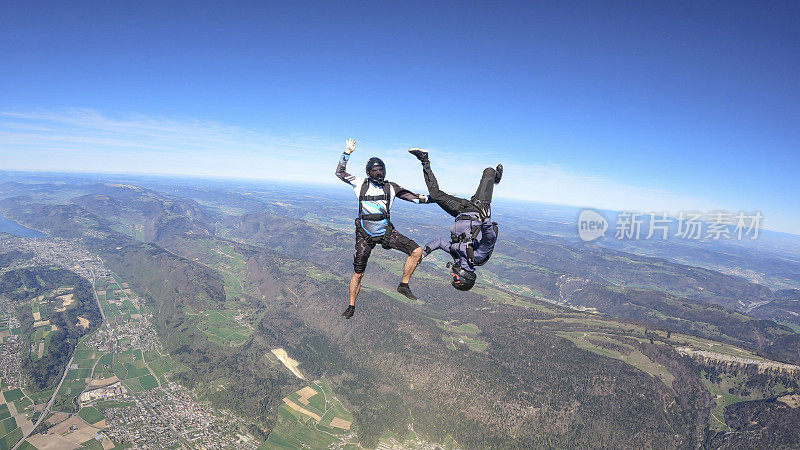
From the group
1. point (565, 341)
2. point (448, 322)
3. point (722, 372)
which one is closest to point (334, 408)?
point (448, 322)

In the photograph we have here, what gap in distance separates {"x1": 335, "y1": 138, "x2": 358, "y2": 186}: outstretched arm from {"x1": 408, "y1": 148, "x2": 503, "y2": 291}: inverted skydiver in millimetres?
1790

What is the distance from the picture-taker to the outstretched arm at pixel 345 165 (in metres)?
9.48

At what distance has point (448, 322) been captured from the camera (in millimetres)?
169125

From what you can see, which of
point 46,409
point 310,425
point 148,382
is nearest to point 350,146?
point 310,425

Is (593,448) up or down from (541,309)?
down

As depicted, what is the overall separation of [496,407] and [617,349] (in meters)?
69.1

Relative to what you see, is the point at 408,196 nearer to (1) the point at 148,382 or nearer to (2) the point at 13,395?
(1) the point at 148,382

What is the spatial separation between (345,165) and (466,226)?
4184mm

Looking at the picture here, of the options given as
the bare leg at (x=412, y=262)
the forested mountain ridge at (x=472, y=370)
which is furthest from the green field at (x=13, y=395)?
the bare leg at (x=412, y=262)

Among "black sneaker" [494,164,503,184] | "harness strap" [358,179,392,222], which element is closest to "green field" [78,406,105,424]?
"harness strap" [358,179,392,222]

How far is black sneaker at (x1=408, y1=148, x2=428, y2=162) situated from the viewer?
9.23 m

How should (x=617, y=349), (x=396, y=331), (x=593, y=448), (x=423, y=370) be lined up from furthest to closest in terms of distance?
(x=396, y=331) → (x=617, y=349) → (x=423, y=370) → (x=593, y=448)

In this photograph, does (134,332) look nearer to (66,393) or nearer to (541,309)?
(66,393)

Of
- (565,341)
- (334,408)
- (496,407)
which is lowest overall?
(334,408)
